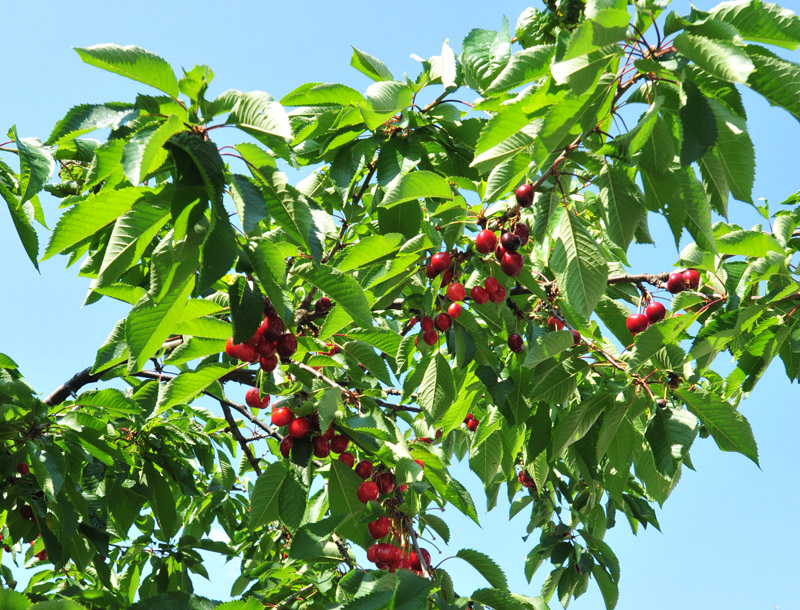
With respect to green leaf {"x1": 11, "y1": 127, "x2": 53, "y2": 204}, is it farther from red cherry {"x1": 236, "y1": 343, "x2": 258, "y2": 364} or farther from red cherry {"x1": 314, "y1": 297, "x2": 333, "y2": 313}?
red cherry {"x1": 314, "y1": 297, "x2": 333, "y2": 313}

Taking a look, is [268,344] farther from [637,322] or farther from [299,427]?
[637,322]

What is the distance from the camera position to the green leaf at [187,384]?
2.33 m

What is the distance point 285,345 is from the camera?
227 centimetres

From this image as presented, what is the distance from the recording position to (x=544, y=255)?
298 cm

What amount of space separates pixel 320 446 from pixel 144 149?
1.29 meters

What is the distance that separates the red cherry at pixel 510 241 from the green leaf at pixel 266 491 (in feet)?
3.69

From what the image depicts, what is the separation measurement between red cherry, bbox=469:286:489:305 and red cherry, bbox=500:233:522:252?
206 mm

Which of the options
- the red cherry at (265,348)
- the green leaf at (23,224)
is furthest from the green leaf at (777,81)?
the green leaf at (23,224)

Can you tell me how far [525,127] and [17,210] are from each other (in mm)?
1704

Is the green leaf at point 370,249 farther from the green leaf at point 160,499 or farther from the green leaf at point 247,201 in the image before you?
the green leaf at point 160,499

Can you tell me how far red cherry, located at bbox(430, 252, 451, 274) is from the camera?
7.52ft

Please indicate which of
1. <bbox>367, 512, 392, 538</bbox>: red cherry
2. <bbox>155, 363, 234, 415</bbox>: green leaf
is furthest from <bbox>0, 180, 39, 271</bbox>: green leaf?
<bbox>367, 512, 392, 538</bbox>: red cherry

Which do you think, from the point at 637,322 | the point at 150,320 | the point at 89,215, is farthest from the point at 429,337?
the point at 89,215

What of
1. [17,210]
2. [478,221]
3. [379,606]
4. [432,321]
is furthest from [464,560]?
[17,210]
